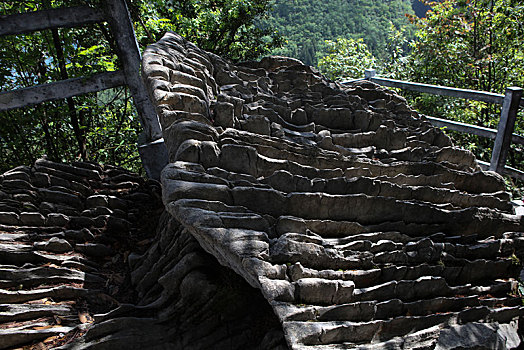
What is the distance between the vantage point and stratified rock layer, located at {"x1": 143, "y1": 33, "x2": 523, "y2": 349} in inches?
92.4

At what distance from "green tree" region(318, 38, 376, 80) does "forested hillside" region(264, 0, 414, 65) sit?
1125cm

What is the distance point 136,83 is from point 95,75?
1.56 feet

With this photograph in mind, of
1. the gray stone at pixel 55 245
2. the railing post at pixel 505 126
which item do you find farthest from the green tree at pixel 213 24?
the railing post at pixel 505 126

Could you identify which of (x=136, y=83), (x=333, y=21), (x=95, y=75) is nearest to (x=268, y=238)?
(x=136, y=83)

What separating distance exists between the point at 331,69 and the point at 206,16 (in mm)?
7507

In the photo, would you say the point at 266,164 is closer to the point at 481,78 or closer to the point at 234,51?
the point at 234,51

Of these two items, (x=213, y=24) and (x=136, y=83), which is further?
(x=213, y=24)

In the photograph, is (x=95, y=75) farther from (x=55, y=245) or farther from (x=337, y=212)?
(x=337, y=212)

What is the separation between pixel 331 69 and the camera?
14617 mm

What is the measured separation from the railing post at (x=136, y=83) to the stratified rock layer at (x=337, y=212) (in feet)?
2.20

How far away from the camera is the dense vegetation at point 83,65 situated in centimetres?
571

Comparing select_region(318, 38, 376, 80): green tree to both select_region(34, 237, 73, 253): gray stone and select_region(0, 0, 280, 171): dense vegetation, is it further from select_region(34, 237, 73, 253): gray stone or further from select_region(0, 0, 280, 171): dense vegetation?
select_region(34, 237, 73, 253): gray stone

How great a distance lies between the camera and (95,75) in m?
4.64

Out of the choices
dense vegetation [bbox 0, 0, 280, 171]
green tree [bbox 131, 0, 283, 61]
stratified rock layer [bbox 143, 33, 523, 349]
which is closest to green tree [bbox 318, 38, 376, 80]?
green tree [bbox 131, 0, 283, 61]
